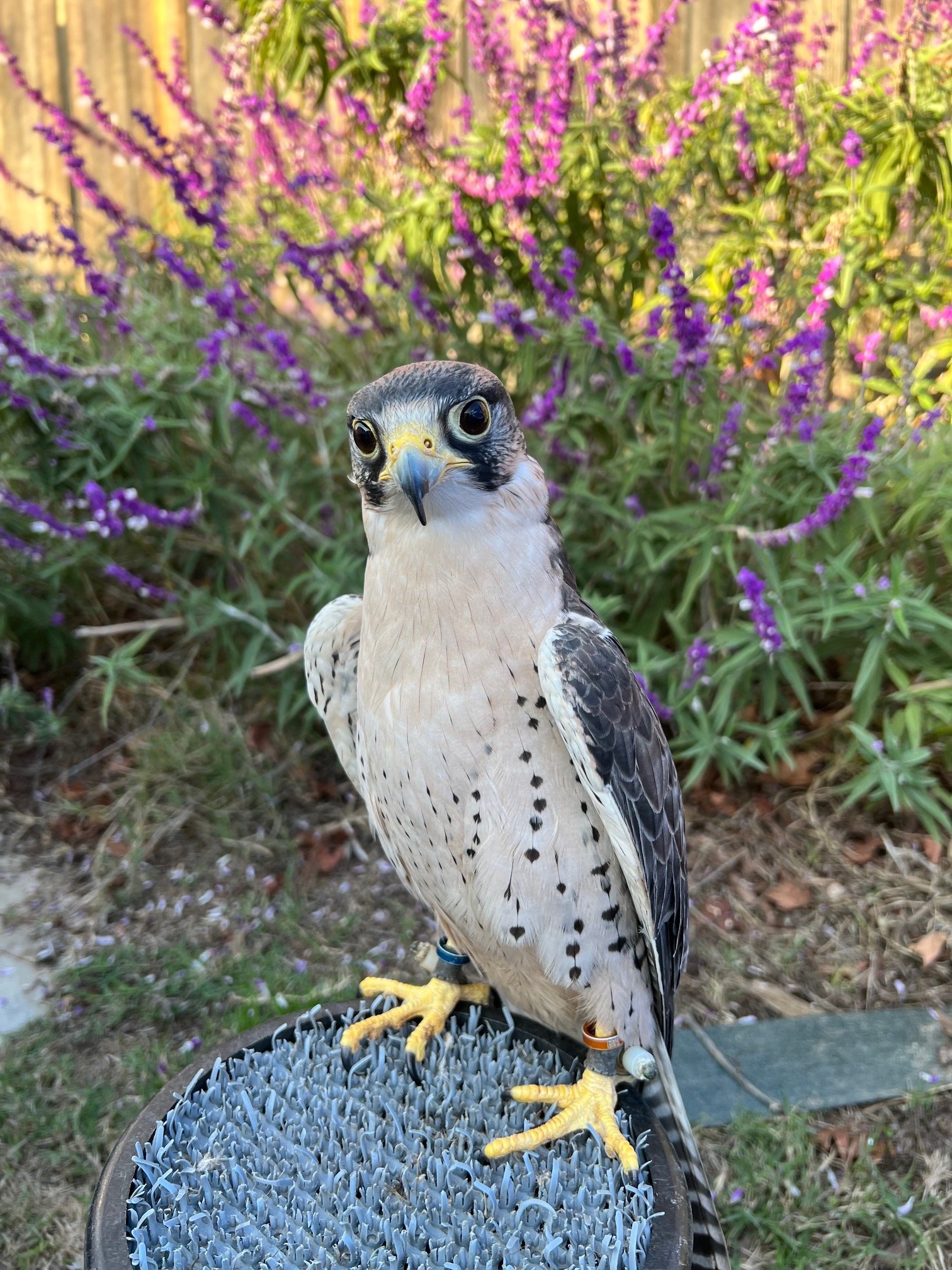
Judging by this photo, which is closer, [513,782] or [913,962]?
[513,782]

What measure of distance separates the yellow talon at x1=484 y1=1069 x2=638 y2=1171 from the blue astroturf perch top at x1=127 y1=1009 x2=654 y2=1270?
2cm

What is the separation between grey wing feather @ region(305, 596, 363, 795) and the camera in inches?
76.1

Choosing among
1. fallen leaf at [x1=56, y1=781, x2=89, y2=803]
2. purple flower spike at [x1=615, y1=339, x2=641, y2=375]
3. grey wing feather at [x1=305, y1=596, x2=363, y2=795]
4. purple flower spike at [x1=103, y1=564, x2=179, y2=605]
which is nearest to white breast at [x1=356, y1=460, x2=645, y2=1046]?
grey wing feather at [x1=305, y1=596, x2=363, y2=795]

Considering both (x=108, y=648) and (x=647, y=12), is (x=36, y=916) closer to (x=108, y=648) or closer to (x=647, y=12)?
(x=108, y=648)

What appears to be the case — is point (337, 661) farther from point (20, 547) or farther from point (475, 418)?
point (20, 547)

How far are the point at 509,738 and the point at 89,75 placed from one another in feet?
16.8

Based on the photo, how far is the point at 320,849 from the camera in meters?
3.14

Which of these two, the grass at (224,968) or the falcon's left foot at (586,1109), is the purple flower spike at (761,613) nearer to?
the grass at (224,968)

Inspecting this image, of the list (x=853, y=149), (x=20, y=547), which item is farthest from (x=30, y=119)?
(x=853, y=149)

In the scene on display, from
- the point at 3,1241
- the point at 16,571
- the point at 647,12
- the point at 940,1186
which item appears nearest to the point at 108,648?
the point at 16,571

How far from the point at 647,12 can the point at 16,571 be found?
333 centimetres

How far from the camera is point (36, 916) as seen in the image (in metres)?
2.97

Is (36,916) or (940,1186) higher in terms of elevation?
(36,916)

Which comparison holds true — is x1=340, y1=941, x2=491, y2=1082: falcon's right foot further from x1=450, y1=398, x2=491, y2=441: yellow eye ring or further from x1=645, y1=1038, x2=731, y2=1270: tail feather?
x1=450, y1=398, x2=491, y2=441: yellow eye ring
